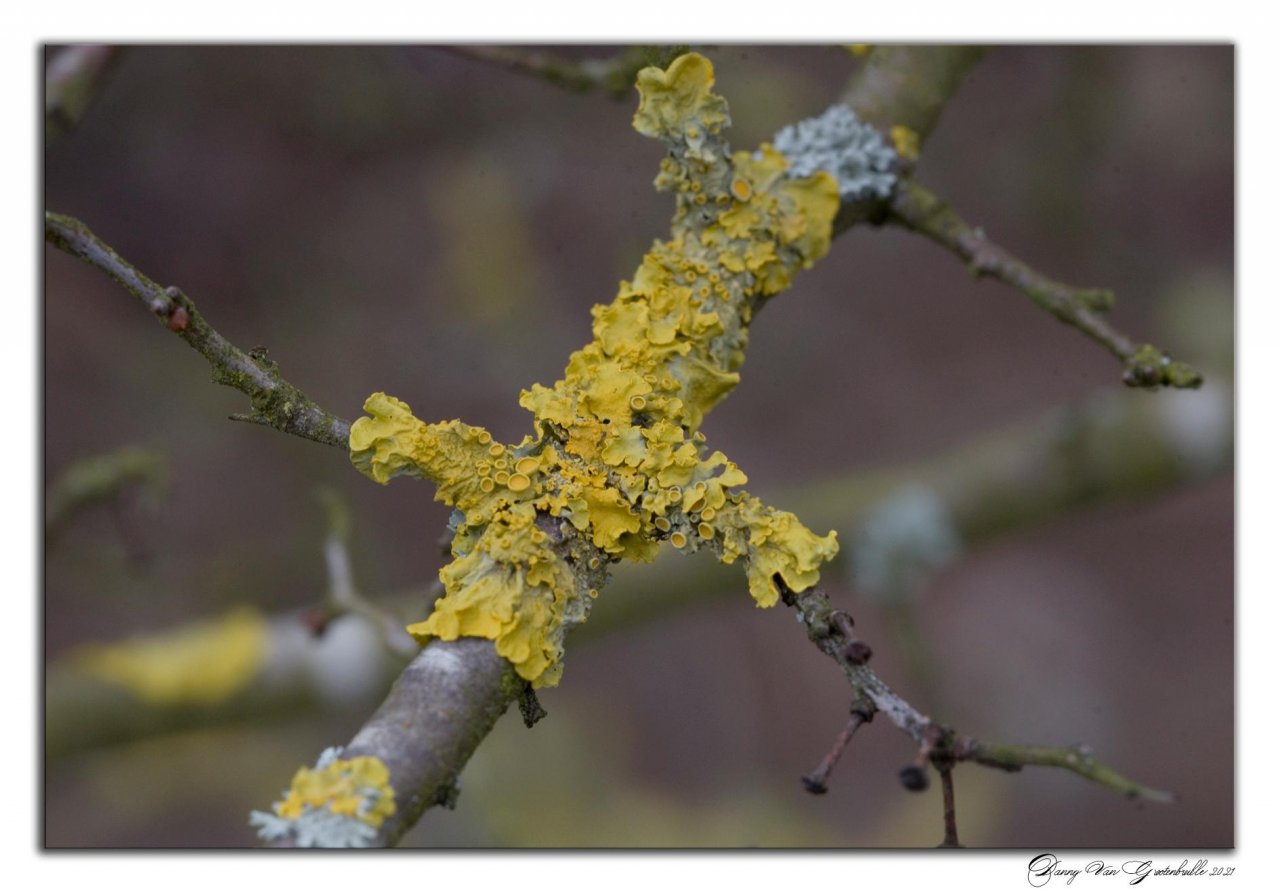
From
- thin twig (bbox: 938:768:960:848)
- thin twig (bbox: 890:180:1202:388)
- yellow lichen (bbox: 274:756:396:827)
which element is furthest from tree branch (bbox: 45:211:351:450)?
thin twig (bbox: 890:180:1202:388)

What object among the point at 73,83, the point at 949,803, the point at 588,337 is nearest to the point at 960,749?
the point at 949,803

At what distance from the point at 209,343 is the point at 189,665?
1273 millimetres

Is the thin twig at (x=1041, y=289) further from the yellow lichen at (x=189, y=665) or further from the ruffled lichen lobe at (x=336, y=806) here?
the yellow lichen at (x=189, y=665)

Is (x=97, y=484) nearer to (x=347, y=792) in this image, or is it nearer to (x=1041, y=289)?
(x=347, y=792)

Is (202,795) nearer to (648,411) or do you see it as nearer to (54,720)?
(54,720)

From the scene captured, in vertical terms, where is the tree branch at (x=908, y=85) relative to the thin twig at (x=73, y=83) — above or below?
below

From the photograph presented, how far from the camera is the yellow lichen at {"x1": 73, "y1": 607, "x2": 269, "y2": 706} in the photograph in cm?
189

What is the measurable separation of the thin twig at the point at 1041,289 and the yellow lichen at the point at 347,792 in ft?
2.55

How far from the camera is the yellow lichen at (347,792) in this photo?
72cm

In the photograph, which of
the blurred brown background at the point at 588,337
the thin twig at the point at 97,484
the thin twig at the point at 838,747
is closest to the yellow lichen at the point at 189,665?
the thin twig at the point at 97,484

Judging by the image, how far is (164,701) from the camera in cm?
189

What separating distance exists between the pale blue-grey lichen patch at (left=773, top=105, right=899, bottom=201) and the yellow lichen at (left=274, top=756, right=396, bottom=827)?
0.74 meters

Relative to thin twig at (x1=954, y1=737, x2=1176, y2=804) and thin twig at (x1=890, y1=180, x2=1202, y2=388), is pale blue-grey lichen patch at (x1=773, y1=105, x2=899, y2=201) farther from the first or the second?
thin twig at (x1=954, y1=737, x2=1176, y2=804)

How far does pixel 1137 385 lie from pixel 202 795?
7.76 ft
